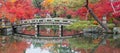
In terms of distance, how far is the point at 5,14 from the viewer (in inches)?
1420

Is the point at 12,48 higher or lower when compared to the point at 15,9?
lower

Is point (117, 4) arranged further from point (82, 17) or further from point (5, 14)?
point (5, 14)

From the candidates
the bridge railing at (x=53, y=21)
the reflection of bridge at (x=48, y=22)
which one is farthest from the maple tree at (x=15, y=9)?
the bridge railing at (x=53, y=21)

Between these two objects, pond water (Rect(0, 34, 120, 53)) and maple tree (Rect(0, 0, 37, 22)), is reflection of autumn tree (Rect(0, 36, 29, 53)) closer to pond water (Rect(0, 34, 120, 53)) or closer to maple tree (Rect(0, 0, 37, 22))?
pond water (Rect(0, 34, 120, 53))

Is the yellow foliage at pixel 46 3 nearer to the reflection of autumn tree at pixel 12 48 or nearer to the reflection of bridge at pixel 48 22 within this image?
the reflection of bridge at pixel 48 22

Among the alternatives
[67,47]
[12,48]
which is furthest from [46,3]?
[67,47]

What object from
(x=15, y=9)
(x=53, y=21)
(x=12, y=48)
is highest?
(x=15, y=9)

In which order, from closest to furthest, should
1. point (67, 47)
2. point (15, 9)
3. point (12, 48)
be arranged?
1. point (67, 47)
2. point (12, 48)
3. point (15, 9)

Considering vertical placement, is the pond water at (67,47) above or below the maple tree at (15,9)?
below

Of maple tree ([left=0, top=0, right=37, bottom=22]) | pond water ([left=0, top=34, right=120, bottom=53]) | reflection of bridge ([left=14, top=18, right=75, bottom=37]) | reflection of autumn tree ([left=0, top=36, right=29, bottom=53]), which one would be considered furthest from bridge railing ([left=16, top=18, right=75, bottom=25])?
reflection of autumn tree ([left=0, top=36, right=29, bottom=53])

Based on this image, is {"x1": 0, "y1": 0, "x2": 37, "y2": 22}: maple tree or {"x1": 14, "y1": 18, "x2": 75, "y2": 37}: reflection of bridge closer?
{"x1": 14, "y1": 18, "x2": 75, "y2": 37}: reflection of bridge

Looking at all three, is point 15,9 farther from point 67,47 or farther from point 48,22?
point 67,47

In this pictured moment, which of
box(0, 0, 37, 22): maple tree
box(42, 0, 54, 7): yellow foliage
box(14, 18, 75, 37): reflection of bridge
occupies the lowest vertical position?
box(14, 18, 75, 37): reflection of bridge

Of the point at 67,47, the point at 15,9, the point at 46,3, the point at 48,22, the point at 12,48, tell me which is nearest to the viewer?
the point at 67,47
